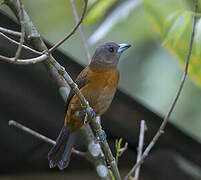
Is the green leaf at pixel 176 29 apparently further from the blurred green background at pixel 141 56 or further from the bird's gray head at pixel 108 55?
the blurred green background at pixel 141 56

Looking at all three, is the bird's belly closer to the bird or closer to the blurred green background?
the bird

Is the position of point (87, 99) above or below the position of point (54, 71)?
below

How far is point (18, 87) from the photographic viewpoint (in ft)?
9.89

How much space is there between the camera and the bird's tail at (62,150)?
283 centimetres

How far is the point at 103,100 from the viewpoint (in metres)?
2.81

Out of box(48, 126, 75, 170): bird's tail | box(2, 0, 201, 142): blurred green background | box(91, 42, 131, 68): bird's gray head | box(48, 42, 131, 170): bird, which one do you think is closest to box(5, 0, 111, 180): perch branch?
box(48, 42, 131, 170): bird

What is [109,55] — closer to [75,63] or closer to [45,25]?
[75,63]

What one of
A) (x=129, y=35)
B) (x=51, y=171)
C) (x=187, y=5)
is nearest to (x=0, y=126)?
(x=51, y=171)

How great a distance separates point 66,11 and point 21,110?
1815mm

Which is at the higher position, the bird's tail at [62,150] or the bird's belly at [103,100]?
the bird's belly at [103,100]

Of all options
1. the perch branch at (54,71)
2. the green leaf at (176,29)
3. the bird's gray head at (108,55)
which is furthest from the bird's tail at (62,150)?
the green leaf at (176,29)

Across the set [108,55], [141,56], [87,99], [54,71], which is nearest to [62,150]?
[87,99]

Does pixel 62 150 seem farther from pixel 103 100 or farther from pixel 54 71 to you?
pixel 54 71

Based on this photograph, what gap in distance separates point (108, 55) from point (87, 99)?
55cm
